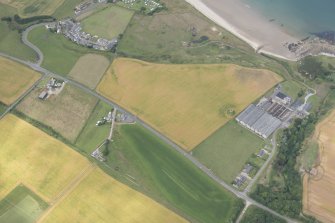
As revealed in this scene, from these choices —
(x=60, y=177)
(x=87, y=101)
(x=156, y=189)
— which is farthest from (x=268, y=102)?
(x=60, y=177)

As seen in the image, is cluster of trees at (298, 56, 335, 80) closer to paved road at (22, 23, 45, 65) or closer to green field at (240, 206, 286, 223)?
green field at (240, 206, 286, 223)

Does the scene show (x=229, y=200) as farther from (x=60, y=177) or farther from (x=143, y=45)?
(x=143, y=45)

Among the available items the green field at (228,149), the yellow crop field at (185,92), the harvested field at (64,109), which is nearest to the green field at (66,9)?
the yellow crop field at (185,92)

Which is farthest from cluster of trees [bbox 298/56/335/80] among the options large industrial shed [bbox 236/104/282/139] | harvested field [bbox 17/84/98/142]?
harvested field [bbox 17/84/98/142]

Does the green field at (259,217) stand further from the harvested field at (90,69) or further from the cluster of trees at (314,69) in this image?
the harvested field at (90,69)

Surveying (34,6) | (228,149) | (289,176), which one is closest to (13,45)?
(34,6)
